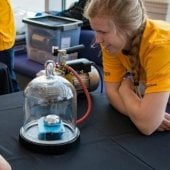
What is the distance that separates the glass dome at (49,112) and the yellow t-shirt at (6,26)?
1.08m

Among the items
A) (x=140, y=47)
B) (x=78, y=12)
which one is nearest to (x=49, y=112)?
(x=140, y=47)

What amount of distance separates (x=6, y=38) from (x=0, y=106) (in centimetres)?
99

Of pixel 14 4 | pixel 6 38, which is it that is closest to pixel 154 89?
pixel 6 38

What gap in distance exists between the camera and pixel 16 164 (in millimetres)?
981

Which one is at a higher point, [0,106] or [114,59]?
[114,59]

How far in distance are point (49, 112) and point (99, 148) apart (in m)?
0.29

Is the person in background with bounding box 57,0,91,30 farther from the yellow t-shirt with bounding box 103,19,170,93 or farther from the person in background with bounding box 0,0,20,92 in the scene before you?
the yellow t-shirt with bounding box 103,19,170,93

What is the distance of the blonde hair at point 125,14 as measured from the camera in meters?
1.23

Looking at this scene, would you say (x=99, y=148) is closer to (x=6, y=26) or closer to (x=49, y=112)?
(x=49, y=112)

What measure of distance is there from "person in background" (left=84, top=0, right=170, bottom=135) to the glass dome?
0.21 metres

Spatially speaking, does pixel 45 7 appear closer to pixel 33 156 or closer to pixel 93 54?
pixel 93 54

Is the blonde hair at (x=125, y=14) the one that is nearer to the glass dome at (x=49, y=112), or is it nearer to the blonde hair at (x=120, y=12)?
the blonde hair at (x=120, y=12)

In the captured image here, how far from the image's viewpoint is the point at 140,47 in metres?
1.29

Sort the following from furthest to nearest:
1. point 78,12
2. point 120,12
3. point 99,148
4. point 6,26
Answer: point 78,12
point 6,26
point 120,12
point 99,148
